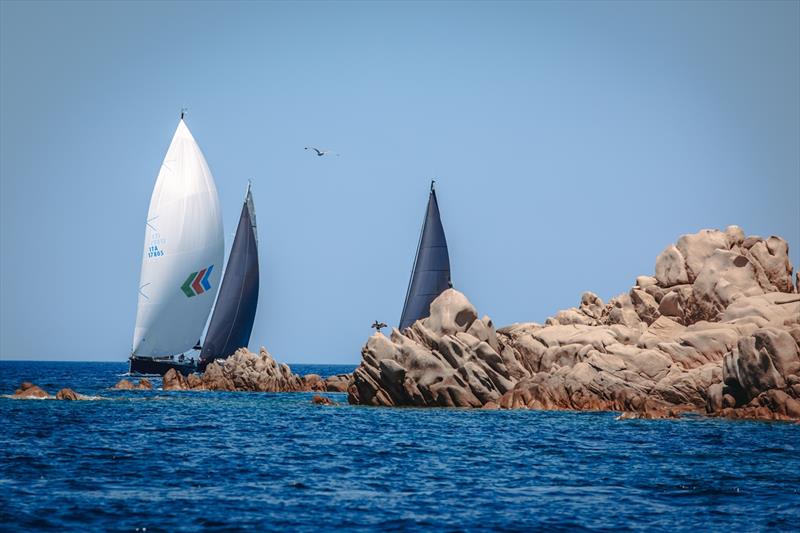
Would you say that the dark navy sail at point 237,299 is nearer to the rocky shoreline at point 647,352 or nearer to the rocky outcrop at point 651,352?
the rocky shoreline at point 647,352

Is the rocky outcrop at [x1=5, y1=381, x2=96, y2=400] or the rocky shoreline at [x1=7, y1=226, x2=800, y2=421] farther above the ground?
the rocky shoreline at [x1=7, y1=226, x2=800, y2=421]

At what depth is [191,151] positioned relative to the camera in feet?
318

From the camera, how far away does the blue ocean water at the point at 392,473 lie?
26.7 meters

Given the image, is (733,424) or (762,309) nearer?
(733,424)

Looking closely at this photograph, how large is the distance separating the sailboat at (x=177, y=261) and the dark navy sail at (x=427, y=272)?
23.7m

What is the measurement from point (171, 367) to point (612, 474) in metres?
67.1

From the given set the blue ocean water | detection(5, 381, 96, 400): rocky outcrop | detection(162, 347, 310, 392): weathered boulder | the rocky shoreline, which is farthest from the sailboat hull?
the blue ocean water

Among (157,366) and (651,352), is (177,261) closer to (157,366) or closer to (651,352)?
(157,366)

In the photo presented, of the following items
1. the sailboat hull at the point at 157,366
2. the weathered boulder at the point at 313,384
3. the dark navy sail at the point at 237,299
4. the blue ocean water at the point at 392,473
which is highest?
the dark navy sail at the point at 237,299

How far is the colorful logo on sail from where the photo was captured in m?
95.7

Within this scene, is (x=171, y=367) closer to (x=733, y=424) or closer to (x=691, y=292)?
(x=691, y=292)

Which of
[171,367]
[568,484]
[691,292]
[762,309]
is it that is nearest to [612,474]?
[568,484]

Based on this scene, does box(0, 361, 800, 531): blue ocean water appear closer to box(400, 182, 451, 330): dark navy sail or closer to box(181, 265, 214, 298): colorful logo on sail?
box(400, 182, 451, 330): dark navy sail

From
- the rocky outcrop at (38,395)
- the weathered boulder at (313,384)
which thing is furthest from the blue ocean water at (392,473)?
the weathered boulder at (313,384)
